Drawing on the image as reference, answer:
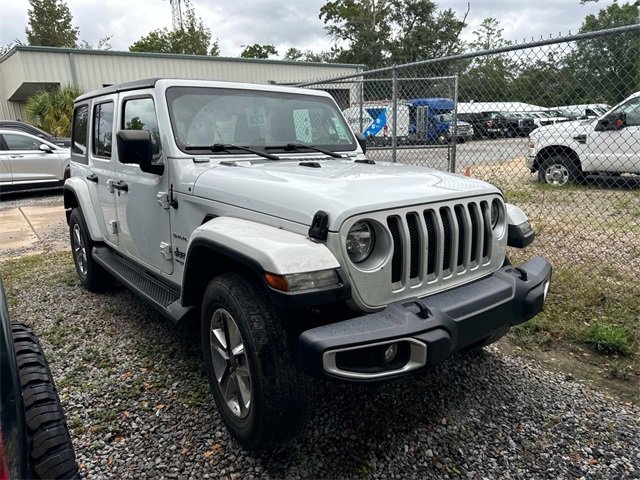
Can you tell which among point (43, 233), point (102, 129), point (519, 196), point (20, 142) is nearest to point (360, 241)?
point (102, 129)

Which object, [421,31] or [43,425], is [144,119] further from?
[421,31]

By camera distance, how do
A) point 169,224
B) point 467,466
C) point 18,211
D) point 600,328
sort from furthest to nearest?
point 18,211
point 600,328
point 169,224
point 467,466

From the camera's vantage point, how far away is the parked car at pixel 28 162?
11.3 m

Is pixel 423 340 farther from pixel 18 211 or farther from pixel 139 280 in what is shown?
pixel 18 211

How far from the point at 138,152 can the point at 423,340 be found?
208cm

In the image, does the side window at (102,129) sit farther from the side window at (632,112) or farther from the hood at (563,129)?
the side window at (632,112)

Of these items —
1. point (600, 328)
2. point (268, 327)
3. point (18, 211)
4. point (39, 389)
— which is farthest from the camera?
point (18, 211)

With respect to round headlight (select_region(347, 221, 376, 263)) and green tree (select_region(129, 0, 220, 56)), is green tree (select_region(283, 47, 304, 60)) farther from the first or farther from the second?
round headlight (select_region(347, 221, 376, 263))

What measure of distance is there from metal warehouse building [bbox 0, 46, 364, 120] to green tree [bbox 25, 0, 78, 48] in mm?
35516

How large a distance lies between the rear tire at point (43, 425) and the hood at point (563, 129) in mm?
6363

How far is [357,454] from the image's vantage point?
2.44 metres

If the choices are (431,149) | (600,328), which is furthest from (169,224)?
(431,149)

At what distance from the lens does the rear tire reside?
152 cm

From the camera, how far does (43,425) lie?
163 centimetres
